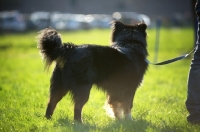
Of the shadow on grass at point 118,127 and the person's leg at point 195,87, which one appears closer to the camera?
the shadow on grass at point 118,127

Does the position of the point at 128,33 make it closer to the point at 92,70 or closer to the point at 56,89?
the point at 92,70

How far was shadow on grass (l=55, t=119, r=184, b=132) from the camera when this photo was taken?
16.6 ft

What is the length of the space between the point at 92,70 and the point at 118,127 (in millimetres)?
1011

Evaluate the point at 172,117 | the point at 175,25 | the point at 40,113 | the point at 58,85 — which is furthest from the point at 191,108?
the point at 175,25

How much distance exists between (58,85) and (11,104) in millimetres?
1659

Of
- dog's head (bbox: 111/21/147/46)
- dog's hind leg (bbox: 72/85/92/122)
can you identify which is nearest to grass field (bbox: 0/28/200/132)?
dog's hind leg (bbox: 72/85/92/122)

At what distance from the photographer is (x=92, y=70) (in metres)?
5.34

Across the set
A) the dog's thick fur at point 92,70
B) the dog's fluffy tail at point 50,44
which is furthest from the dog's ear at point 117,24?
the dog's fluffy tail at point 50,44

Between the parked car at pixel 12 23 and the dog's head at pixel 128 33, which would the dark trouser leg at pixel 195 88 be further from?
the parked car at pixel 12 23

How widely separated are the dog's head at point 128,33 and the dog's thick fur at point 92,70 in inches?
3.4

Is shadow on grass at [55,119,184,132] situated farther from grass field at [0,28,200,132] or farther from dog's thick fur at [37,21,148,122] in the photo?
dog's thick fur at [37,21,148,122]

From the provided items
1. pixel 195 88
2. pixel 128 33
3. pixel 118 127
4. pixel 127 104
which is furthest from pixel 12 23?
pixel 195 88

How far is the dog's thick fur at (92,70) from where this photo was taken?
5.29 metres

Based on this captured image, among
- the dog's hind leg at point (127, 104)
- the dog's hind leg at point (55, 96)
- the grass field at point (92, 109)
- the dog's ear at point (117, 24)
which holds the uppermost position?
the dog's ear at point (117, 24)
